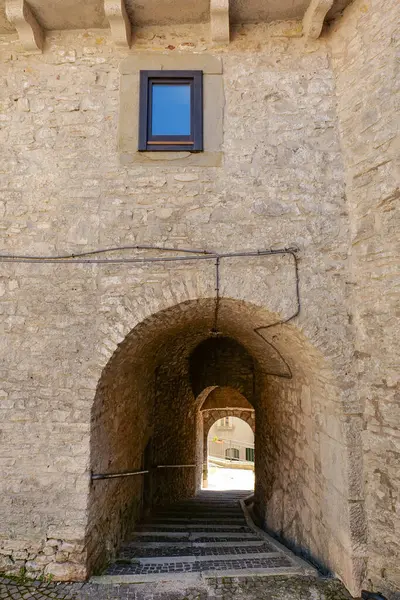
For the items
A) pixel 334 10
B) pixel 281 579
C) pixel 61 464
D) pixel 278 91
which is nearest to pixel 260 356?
pixel 281 579

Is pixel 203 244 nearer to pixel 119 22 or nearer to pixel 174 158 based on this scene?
pixel 174 158

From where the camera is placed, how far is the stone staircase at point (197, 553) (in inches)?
137

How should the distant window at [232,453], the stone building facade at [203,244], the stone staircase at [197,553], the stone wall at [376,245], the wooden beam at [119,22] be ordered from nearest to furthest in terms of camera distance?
the stone wall at [376,245], the stone building facade at [203,244], the stone staircase at [197,553], the wooden beam at [119,22], the distant window at [232,453]

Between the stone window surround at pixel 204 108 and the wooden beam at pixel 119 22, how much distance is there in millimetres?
180

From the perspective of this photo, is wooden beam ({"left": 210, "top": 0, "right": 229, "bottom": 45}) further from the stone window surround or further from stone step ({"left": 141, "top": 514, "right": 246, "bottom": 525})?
stone step ({"left": 141, "top": 514, "right": 246, "bottom": 525})

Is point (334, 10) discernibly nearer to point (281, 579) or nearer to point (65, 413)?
point (65, 413)

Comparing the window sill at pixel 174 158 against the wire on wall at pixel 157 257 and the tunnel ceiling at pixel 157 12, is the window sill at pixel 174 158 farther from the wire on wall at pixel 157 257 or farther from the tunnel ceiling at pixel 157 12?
the tunnel ceiling at pixel 157 12

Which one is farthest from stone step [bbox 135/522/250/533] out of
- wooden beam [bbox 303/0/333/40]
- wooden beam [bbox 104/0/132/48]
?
wooden beam [bbox 303/0/333/40]

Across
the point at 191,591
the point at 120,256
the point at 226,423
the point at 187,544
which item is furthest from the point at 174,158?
the point at 226,423

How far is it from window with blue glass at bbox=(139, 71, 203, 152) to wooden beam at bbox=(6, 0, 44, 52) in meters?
1.22

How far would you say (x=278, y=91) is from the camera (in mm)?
3957

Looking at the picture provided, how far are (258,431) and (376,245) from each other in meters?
4.76

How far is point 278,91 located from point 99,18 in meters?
2.13

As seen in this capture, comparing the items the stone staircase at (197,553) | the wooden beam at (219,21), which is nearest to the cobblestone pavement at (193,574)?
the stone staircase at (197,553)
